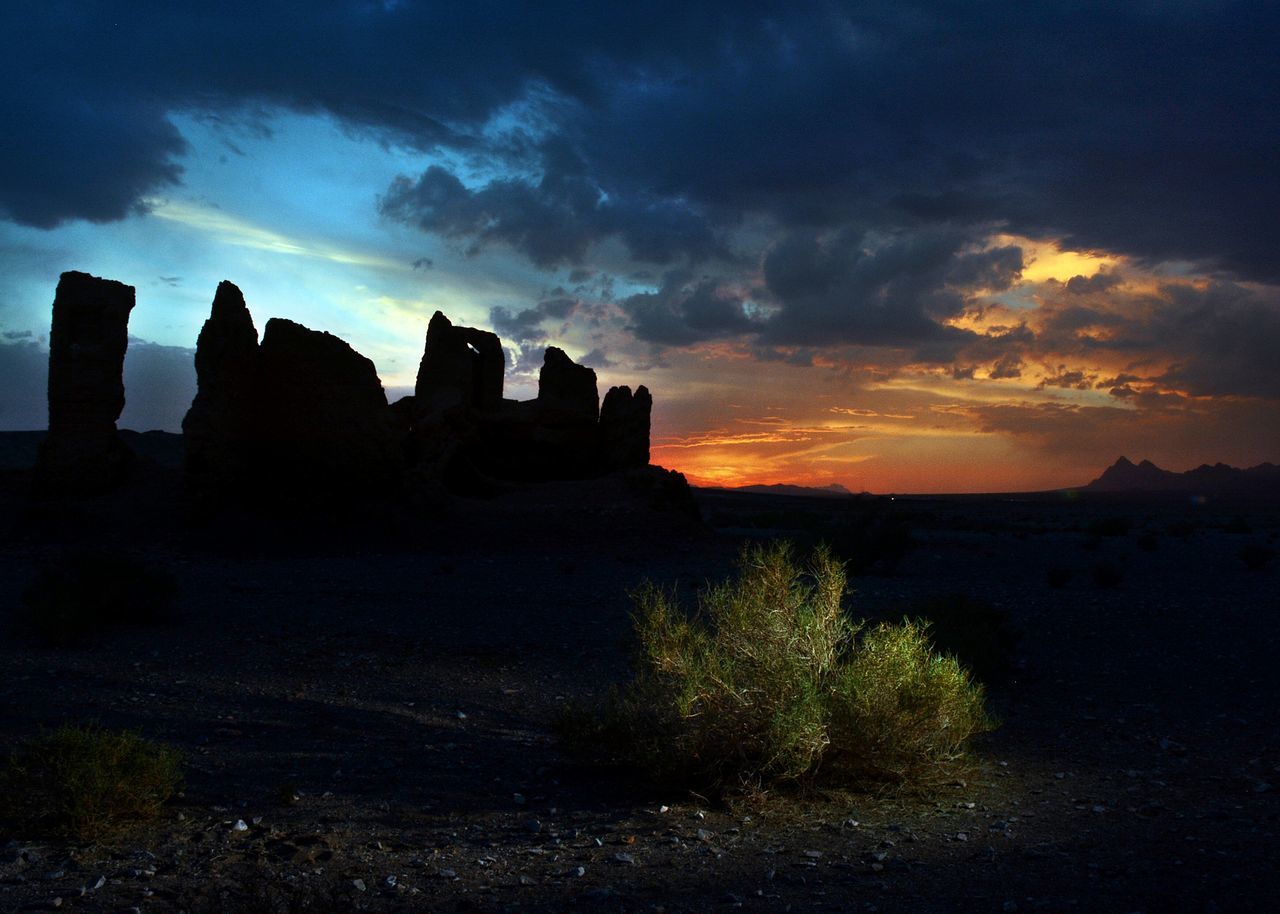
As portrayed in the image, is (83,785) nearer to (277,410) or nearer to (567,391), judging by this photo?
(277,410)

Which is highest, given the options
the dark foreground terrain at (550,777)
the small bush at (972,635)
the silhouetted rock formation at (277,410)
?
the silhouetted rock formation at (277,410)

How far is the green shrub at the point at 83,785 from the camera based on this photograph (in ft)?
19.8

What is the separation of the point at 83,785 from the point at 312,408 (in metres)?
18.4

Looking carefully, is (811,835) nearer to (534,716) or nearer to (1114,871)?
(1114,871)

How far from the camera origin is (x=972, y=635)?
38.5ft

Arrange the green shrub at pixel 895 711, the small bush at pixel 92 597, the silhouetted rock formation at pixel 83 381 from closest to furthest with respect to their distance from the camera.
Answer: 1. the green shrub at pixel 895 711
2. the small bush at pixel 92 597
3. the silhouetted rock formation at pixel 83 381

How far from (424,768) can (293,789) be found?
3.79 ft

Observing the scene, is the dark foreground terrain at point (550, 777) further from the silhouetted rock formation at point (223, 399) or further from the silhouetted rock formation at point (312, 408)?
the silhouetted rock formation at point (312, 408)

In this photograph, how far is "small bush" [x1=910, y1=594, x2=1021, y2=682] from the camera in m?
11.4

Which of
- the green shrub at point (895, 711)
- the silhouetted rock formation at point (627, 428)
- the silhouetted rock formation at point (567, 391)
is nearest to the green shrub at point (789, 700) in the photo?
the green shrub at point (895, 711)

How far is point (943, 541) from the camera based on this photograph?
3400 centimetres

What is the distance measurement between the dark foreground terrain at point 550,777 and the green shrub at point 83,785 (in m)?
A: 0.18

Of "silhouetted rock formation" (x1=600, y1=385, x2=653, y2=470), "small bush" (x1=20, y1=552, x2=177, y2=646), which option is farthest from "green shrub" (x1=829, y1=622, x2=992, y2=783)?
"silhouetted rock formation" (x1=600, y1=385, x2=653, y2=470)

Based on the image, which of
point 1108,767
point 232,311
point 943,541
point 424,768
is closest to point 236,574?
point 232,311
